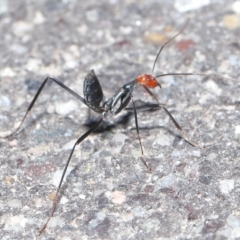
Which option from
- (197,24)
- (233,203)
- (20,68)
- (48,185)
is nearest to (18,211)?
(48,185)

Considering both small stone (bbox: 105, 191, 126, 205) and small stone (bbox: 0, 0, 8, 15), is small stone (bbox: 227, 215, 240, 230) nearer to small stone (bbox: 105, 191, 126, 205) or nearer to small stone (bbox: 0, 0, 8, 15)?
small stone (bbox: 105, 191, 126, 205)

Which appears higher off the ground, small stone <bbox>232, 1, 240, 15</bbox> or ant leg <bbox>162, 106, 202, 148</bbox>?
small stone <bbox>232, 1, 240, 15</bbox>

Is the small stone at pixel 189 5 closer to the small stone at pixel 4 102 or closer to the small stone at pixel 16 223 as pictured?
the small stone at pixel 4 102

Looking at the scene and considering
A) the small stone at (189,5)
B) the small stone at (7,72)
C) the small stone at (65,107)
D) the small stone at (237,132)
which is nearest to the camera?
the small stone at (237,132)

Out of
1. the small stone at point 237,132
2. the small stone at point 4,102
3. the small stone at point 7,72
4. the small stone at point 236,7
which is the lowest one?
the small stone at point 237,132

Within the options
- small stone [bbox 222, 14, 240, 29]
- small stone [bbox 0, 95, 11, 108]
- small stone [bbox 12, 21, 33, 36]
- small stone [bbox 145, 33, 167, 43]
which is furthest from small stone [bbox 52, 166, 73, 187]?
small stone [bbox 222, 14, 240, 29]

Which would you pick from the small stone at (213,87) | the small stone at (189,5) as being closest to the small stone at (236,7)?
the small stone at (189,5)

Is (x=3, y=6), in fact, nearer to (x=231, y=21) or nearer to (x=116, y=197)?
(x=231, y=21)

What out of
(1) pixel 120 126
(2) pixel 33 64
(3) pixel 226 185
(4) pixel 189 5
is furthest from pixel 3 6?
(3) pixel 226 185

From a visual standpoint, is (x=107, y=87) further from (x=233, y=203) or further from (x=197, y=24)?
(x=233, y=203)
